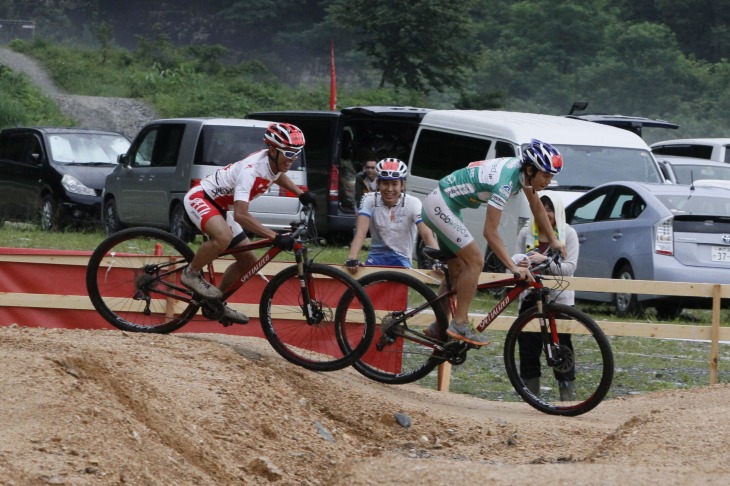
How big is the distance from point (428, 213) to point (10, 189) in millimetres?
16536

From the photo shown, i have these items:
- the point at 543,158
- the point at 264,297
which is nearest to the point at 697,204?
the point at 543,158

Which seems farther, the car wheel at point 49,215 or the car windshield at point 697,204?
the car wheel at point 49,215

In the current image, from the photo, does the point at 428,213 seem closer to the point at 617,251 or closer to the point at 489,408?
the point at 489,408

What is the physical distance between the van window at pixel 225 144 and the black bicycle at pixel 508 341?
1104 centimetres

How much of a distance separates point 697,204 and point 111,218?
10.4m

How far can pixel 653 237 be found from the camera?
54.9 ft

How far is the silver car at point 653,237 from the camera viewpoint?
16500 mm

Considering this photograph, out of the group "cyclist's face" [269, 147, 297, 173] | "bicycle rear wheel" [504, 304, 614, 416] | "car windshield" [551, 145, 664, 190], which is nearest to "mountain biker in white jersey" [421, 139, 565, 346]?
"bicycle rear wheel" [504, 304, 614, 416]

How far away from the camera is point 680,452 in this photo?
8.54 metres

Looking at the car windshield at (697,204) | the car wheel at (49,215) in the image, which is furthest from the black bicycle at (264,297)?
the car wheel at (49,215)

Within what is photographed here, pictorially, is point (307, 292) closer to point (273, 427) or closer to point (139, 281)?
point (139, 281)

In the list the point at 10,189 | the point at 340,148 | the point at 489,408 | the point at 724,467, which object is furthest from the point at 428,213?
the point at 10,189

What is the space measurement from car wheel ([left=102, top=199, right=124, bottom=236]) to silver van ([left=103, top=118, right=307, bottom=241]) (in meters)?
0.17

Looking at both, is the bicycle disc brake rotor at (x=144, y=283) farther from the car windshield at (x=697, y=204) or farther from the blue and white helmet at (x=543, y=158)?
the car windshield at (x=697, y=204)
